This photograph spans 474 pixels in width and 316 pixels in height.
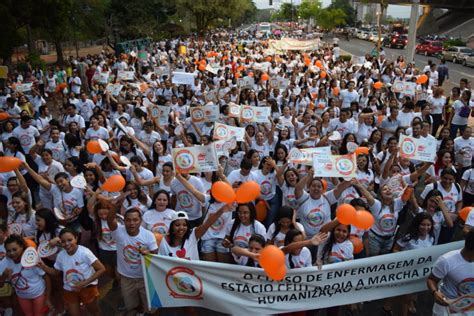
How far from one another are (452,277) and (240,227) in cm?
208

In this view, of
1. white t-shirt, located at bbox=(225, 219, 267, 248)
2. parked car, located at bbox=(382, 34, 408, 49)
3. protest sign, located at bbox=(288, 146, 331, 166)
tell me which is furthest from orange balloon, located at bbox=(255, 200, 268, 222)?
parked car, located at bbox=(382, 34, 408, 49)

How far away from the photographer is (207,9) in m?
44.8

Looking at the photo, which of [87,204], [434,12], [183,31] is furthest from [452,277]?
[434,12]

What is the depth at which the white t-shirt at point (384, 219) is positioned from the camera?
478 cm

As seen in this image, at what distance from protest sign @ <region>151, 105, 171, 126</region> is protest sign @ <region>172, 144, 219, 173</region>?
12.0 feet

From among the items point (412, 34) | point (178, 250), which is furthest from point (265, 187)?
point (412, 34)

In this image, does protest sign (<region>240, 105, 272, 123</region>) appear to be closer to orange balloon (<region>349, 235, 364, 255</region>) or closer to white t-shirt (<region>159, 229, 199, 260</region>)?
orange balloon (<region>349, 235, 364, 255</region>)

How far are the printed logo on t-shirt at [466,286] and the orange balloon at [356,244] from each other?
3.59 ft

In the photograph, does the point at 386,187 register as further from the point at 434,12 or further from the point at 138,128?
the point at 434,12

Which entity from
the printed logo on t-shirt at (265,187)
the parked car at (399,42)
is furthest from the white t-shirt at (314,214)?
the parked car at (399,42)

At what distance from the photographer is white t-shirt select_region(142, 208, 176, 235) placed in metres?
4.62

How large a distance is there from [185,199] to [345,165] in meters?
2.10

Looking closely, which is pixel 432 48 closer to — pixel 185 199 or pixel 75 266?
pixel 185 199

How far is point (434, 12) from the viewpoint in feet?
207
